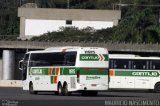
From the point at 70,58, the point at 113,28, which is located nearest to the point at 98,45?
the point at 113,28

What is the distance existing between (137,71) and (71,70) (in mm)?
15696

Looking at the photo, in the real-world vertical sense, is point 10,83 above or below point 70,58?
below

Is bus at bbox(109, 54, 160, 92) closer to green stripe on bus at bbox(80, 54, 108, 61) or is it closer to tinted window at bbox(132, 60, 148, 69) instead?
tinted window at bbox(132, 60, 148, 69)

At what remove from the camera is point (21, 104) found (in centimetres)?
2723

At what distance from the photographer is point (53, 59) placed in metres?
45.2

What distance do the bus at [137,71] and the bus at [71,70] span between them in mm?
12427

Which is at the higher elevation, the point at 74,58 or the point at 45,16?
the point at 45,16

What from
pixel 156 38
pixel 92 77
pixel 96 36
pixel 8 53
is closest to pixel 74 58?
pixel 92 77

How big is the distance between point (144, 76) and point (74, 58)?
52.7 ft

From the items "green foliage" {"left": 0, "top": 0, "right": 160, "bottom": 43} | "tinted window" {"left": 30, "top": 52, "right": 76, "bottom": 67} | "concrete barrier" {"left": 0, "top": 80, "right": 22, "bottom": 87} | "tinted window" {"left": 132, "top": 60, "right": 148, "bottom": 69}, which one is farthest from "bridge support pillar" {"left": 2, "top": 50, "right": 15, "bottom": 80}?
"tinted window" {"left": 30, "top": 52, "right": 76, "bottom": 67}

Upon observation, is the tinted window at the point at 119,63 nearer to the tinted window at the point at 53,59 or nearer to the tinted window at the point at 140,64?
the tinted window at the point at 140,64

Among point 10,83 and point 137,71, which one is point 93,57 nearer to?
point 137,71

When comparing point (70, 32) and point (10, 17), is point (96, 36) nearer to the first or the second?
point (70, 32)

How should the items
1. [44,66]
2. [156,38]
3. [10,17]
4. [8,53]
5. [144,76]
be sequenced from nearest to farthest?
[44,66], [144,76], [8,53], [156,38], [10,17]
